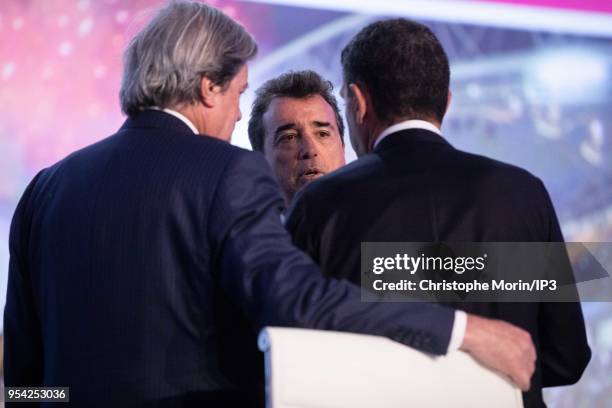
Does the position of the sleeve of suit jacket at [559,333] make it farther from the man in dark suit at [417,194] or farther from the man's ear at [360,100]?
the man's ear at [360,100]

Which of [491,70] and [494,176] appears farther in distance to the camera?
[491,70]

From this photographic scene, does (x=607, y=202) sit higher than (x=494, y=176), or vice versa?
(x=607, y=202)

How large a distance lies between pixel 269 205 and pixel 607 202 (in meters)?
3.13

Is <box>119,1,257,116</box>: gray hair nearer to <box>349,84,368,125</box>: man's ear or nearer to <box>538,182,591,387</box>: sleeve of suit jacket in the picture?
<box>349,84,368,125</box>: man's ear

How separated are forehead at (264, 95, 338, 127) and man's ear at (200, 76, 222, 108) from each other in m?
→ 1.11

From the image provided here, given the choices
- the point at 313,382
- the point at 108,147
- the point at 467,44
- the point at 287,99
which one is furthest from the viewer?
the point at 467,44

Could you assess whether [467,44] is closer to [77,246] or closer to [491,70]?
[491,70]

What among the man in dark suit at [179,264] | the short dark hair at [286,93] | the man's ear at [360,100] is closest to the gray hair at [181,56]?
the man in dark suit at [179,264]

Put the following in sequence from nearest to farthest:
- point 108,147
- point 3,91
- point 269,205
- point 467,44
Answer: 1. point 269,205
2. point 108,147
3. point 3,91
4. point 467,44

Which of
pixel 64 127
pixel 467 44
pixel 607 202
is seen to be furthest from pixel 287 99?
pixel 607 202

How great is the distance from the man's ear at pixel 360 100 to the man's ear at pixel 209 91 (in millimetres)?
286

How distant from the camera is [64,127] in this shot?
402 centimetres

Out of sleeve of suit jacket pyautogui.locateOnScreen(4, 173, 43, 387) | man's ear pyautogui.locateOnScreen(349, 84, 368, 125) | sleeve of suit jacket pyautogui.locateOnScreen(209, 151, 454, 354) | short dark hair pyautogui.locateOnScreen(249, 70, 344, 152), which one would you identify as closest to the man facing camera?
short dark hair pyautogui.locateOnScreen(249, 70, 344, 152)

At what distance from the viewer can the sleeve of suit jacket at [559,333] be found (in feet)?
6.80
